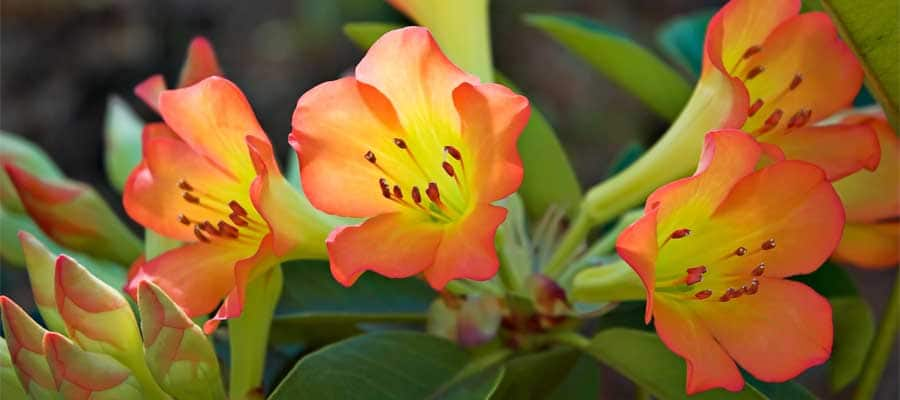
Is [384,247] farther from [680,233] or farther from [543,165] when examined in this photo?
[543,165]

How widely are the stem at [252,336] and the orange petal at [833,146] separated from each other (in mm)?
336

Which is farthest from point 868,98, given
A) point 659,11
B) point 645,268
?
point 659,11

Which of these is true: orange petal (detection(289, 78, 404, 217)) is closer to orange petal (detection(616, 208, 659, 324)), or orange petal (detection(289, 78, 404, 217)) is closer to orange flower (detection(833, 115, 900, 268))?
orange petal (detection(616, 208, 659, 324))

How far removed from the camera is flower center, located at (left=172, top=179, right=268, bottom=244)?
2.61ft

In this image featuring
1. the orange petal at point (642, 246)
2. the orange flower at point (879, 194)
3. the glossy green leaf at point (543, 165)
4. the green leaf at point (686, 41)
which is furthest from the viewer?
the green leaf at point (686, 41)

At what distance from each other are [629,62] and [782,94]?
0.26 meters

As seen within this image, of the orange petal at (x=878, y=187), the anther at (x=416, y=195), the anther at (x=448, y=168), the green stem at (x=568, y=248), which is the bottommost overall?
the green stem at (x=568, y=248)

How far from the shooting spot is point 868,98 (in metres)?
1.17

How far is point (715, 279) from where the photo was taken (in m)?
0.77

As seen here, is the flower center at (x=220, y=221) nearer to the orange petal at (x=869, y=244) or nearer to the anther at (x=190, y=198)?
the anther at (x=190, y=198)

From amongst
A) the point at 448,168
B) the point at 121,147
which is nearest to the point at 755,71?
the point at 448,168

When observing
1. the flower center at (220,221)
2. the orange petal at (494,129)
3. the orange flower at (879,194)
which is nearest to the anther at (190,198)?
the flower center at (220,221)

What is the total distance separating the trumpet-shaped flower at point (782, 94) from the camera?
796 millimetres

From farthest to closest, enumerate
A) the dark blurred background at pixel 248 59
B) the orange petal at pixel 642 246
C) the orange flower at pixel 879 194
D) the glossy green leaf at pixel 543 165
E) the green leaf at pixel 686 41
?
the dark blurred background at pixel 248 59 < the green leaf at pixel 686 41 < the glossy green leaf at pixel 543 165 < the orange flower at pixel 879 194 < the orange petal at pixel 642 246
